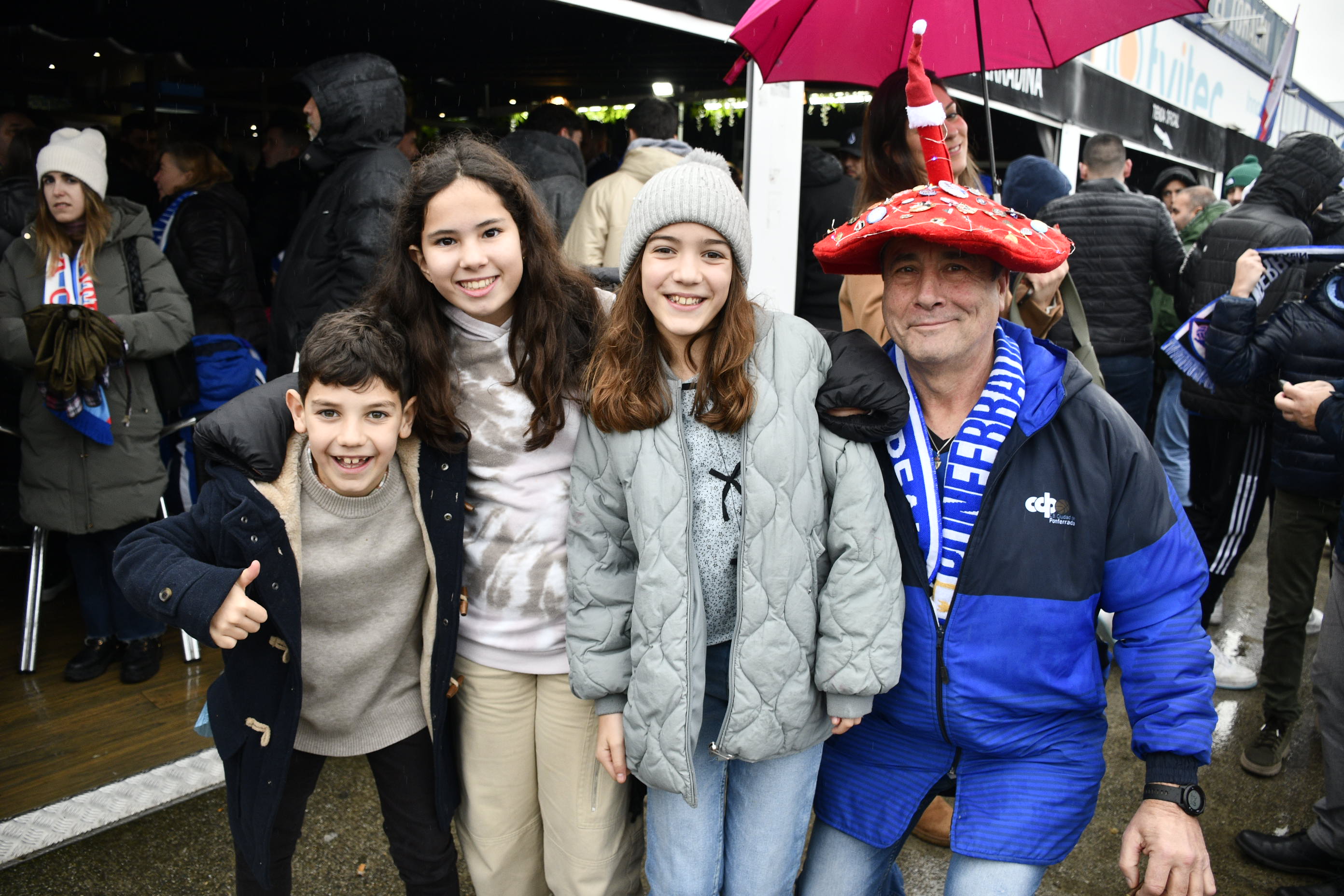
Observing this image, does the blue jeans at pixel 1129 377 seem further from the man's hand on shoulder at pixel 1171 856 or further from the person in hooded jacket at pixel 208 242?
the person in hooded jacket at pixel 208 242

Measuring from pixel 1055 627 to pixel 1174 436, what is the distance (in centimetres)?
476

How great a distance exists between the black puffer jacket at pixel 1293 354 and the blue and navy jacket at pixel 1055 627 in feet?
5.73

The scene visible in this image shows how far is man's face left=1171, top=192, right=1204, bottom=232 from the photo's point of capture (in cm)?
731

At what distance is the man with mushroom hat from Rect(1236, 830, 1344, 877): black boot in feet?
5.01

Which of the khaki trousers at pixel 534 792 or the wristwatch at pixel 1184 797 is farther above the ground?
the wristwatch at pixel 1184 797

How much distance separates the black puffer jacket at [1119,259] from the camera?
15.3ft

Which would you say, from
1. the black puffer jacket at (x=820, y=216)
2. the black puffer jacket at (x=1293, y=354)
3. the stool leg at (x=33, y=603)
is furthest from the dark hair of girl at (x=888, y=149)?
Answer: the stool leg at (x=33, y=603)

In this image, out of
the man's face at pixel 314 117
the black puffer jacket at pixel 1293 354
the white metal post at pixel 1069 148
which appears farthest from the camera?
the white metal post at pixel 1069 148

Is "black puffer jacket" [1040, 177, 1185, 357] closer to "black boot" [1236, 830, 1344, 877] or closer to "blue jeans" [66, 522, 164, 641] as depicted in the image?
"black boot" [1236, 830, 1344, 877]

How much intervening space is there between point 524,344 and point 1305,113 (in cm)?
2901

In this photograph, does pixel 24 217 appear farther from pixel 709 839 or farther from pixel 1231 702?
pixel 1231 702

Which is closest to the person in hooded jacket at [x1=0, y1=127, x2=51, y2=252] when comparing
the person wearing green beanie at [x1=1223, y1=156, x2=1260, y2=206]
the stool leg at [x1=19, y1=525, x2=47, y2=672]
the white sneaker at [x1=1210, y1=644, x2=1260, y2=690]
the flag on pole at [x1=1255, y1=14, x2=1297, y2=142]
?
the stool leg at [x1=19, y1=525, x2=47, y2=672]

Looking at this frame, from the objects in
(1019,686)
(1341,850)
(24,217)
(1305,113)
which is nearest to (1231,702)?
(1341,850)

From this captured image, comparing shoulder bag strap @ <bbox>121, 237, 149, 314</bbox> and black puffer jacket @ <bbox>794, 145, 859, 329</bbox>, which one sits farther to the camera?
black puffer jacket @ <bbox>794, 145, 859, 329</bbox>
